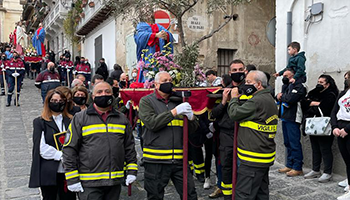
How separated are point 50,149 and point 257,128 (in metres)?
2.43

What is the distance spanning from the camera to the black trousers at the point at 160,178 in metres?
3.96

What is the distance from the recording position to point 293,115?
20.2 feet

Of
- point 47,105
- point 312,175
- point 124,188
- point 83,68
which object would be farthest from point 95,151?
point 83,68

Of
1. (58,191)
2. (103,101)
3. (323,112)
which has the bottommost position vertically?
(58,191)

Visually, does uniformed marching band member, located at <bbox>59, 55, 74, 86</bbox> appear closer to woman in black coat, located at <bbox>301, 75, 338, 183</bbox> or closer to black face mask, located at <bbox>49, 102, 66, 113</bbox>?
woman in black coat, located at <bbox>301, 75, 338, 183</bbox>

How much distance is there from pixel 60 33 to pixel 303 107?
1096 inches

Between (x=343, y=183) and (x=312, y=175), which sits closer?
(x=343, y=183)

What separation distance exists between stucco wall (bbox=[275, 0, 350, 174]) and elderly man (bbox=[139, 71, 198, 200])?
3.69 meters

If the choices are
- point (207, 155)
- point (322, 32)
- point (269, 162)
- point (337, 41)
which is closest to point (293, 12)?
point (322, 32)

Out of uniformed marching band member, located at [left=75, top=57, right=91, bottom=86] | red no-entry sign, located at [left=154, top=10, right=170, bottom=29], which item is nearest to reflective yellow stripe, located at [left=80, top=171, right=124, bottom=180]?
red no-entry sign, located at [left=154, top=10, right=170, bottom=29]

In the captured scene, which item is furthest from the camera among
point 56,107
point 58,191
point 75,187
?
point 58,191

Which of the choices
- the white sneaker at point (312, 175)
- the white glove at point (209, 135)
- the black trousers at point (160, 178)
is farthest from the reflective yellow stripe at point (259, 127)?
the white sneaker at point (312, 175)

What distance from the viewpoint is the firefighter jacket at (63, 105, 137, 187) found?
135 inches

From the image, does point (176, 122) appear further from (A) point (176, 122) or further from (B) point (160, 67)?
(B) point (160, 67)
